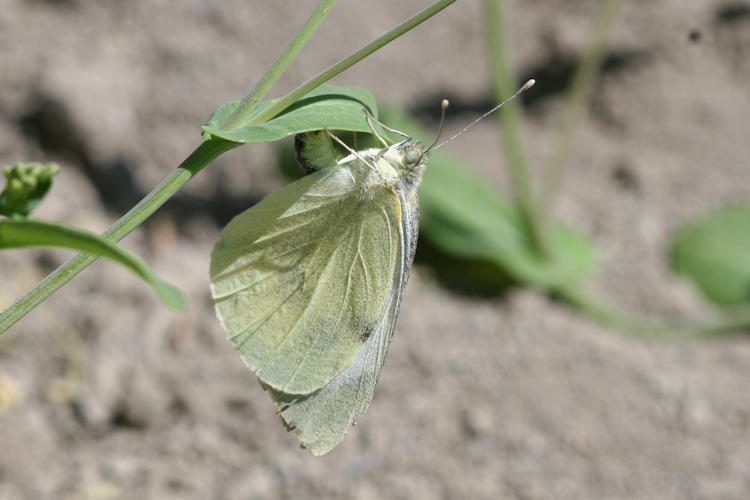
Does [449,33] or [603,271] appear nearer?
[603,271]

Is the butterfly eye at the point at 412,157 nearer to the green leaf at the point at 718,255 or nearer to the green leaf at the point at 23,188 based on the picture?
the green leaf at the point at 23,188

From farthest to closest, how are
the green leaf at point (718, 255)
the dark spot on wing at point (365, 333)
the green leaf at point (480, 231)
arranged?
the green leaf at point (718, 255)
the green leaf at point (480, 231)
the dark spot on wing at point (365, 333)

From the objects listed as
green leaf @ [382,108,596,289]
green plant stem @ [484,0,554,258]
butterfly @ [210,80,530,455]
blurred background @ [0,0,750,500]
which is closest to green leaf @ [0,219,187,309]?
butterfly @ [210,80,530,455]

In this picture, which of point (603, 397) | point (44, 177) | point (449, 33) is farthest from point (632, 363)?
point (44, 177)

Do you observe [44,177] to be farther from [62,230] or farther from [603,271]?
[603,271]

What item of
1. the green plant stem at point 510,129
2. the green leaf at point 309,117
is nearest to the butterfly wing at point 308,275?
the green leaf at point 309,117

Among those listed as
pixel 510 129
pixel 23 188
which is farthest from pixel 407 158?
pixel 510 129
